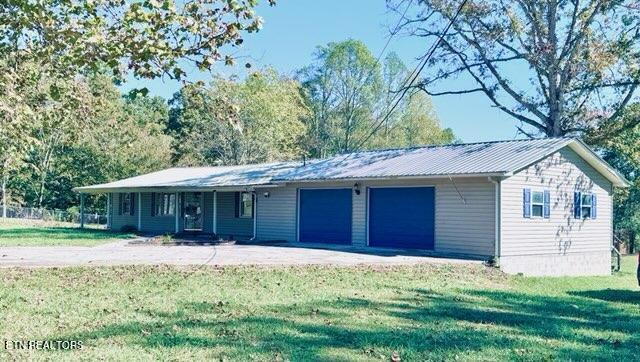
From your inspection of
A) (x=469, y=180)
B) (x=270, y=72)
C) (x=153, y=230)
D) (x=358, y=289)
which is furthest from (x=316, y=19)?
(x=270, y=72)

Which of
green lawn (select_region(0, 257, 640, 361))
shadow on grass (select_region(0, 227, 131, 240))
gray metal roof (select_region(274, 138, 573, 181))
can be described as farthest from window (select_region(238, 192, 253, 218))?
green lawn (select_region(0, 257, 640, 361))

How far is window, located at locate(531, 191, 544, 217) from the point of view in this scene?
17.2 m

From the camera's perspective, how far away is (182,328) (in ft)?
20.9

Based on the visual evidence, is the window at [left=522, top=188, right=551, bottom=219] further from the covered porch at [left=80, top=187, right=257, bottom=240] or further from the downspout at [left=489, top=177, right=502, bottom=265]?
the covered porch at [left=80, top=187, right=257, bottom=240]

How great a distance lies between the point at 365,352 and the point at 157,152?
39.6 m

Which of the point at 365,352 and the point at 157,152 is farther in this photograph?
the point at 157,152

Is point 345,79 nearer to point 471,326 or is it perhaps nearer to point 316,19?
point 316,19

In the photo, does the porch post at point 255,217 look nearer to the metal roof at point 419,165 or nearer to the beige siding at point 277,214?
the beige siding at point 277,214

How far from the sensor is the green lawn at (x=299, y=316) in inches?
224

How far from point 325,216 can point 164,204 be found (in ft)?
34.4

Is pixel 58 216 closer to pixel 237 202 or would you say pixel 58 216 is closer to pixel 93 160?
pixel 93 160

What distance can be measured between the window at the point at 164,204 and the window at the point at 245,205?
13.8ft

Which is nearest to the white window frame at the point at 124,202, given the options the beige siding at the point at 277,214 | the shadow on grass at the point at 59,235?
the shadow on grass at the point at 59,235

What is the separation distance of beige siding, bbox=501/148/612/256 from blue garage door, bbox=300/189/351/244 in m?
5.50
